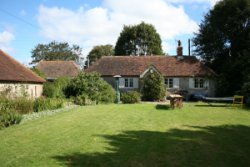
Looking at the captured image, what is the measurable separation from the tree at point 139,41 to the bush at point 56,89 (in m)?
33.2

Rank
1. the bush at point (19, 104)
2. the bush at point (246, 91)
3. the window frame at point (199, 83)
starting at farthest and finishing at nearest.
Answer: the window frame at point (199, 83) < the bush at point (246, 91) < the bush at point (19, 104)

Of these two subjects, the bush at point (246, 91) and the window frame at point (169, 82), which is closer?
the bush at point (246, 91)

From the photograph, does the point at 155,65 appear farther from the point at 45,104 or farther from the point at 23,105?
the point at 23,105

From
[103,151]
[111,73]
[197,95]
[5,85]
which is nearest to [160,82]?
[197,95]

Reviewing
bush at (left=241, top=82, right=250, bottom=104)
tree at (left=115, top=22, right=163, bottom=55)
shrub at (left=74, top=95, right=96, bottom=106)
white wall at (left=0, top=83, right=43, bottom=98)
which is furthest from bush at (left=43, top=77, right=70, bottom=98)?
tree at (left=115, top=22, right=163, bottom=55)

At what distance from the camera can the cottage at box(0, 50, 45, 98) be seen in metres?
21.4

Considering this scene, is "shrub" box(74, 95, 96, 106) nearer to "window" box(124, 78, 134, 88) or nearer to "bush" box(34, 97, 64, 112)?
"bush" box(34, 97, 64, 112)

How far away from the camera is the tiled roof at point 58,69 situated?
49875 millimetres

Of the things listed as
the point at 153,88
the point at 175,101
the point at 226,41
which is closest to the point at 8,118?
the point at 175,101

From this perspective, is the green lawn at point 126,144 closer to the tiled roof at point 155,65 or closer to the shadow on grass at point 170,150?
the shadow on grass at point 170,150

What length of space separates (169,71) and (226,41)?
355 inches

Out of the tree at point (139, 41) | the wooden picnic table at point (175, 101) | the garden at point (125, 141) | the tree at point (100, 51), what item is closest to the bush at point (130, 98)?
the wooden picnic table at point (175, 101)

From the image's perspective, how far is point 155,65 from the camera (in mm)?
40312

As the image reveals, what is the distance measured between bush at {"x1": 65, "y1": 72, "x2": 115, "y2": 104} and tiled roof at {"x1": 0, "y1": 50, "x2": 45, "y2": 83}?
3.67 meters
